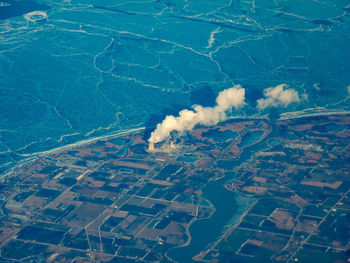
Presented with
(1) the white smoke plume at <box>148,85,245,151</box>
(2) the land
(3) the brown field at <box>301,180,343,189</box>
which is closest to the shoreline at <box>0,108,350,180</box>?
(2) the land

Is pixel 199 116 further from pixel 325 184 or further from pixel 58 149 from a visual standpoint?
pixel 325 184

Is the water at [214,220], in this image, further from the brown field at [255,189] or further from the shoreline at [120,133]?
the shoreline at [120,133]

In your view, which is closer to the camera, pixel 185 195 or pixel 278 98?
pixel 185 195

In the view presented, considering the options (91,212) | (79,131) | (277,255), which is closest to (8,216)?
(91,212)

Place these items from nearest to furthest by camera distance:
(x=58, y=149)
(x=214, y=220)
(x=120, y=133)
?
(x=214, y=220) → (x=58, y=149) → (x=120, y=133)

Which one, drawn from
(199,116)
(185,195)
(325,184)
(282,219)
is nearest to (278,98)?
(199,116)

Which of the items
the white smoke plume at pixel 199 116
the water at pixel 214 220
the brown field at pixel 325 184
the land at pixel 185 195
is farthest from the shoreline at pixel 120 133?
the water at pixel 214 220

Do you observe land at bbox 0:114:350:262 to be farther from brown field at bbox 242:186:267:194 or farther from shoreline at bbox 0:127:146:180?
shoreline at bbox 0:127:146:180

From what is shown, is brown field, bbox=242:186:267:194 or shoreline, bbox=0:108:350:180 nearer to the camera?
brown field, bbox=242:186:267:194
